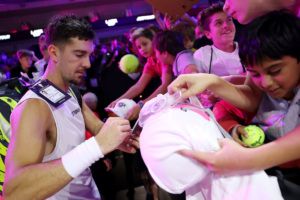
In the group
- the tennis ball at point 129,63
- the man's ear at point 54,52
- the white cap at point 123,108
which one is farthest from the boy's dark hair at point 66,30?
the tennis ball at point 129,63

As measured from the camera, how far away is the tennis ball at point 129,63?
12.7ft

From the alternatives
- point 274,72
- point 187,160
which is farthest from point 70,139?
point 274,72

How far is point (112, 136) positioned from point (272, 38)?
2.43ft

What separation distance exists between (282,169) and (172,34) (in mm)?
1970

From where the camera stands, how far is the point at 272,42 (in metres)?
1.10

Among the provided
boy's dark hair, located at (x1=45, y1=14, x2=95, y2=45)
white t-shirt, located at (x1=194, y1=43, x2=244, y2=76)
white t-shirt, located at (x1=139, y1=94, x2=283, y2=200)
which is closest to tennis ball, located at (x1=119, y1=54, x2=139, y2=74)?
white t-shirt, located at (x1=194, y1=43, x2=244, y2=76)

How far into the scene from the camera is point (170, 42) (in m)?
2.85

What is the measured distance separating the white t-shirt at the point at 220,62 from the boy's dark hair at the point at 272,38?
1.11 m

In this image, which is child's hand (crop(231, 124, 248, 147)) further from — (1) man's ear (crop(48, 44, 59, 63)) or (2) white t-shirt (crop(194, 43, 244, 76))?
(1) man's ear (crop(48, 44, 59, 63))

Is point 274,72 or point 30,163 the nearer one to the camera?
point 274,72

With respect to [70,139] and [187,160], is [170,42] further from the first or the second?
[187,160]

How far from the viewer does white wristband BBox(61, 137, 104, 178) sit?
4.32ft

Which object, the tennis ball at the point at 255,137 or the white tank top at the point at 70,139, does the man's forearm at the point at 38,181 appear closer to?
the white tank top at the point at 70,139

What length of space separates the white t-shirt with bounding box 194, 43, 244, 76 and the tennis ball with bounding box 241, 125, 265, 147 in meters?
1.17
